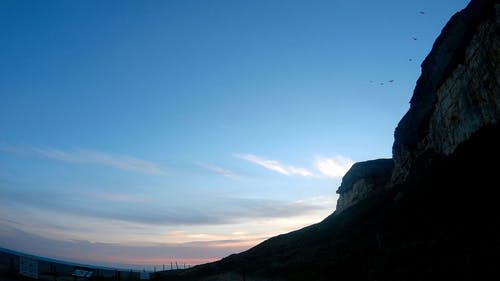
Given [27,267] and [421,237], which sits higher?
[421,237]

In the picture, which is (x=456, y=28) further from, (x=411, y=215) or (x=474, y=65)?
(x=411, y=215)

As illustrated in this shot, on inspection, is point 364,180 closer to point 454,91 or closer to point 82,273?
point 454,91

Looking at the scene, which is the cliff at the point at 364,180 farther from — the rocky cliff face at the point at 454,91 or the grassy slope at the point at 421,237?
the grassy slope at the point at 421,237

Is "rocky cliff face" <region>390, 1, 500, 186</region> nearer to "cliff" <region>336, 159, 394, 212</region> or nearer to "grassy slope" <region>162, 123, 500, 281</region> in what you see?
"grassy slope" <region>162, 123, 500, 281</region>

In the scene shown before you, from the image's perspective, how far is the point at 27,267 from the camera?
34.3 m

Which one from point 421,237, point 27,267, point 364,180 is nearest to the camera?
point 27,267

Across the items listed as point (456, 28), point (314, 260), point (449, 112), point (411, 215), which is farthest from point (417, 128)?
point (314, 260)

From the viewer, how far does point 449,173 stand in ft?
166

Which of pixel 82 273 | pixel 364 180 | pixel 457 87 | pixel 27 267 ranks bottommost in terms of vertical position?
pixel 82 273

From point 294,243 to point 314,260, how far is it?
22995mm

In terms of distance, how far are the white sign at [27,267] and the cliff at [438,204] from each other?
20.4m

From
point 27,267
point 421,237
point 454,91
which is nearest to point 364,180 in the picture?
point 454,91

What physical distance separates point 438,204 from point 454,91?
62.6 feet

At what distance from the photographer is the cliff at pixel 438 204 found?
107 ft
